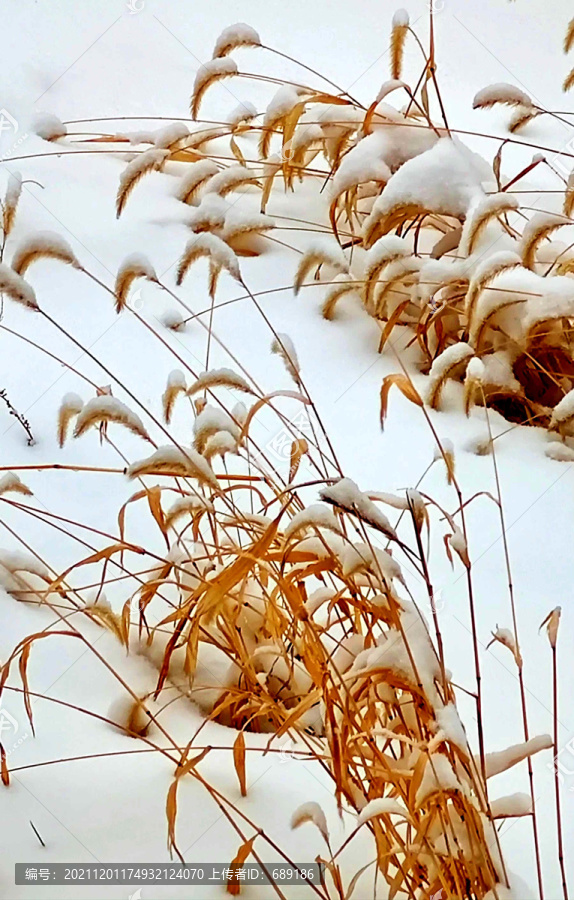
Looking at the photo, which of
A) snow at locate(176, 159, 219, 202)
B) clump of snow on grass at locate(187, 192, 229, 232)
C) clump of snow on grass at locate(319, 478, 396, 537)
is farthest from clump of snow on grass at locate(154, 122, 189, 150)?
clump of snow on grass at locate(319, 478, 396, 537)

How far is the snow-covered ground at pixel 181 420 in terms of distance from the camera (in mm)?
787

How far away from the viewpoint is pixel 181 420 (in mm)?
1229

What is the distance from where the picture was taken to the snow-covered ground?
0.79 metres

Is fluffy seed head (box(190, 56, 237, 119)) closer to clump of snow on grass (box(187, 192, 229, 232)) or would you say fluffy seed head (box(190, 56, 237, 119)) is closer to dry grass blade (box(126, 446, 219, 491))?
clump of snow on grass (box(187, 192, 229, 232))

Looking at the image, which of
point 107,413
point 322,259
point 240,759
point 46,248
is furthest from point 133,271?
point 240,759

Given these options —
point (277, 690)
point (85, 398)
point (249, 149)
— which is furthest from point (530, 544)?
point (249, 149)

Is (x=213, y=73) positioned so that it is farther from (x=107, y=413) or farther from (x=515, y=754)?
(x=515, y=754)

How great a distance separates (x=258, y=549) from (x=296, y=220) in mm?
993

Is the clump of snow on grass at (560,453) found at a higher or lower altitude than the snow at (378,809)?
higher

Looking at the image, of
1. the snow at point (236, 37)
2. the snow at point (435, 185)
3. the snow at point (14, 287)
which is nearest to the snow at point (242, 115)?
the snow at point (236, 37)

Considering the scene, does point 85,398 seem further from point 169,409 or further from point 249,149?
point 249,149

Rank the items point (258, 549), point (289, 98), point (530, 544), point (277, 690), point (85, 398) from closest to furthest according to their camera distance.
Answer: point (258, 549) < point (277, 690) < point (530, 544) < point (85, 398) < point (289, 98)

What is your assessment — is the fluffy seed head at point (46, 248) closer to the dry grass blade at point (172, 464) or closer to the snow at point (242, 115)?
the dry grass blade at point (172, 464)

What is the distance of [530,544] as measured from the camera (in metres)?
1.05
